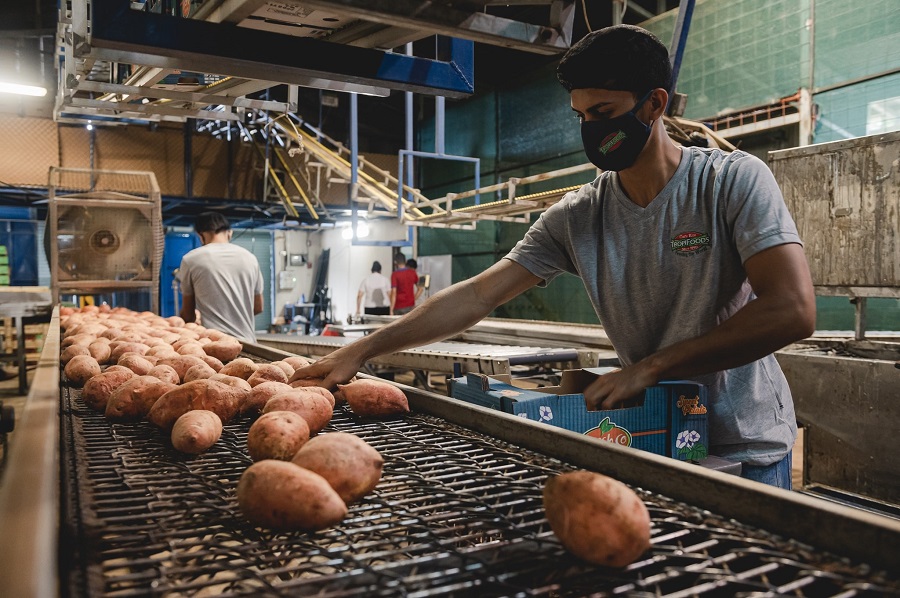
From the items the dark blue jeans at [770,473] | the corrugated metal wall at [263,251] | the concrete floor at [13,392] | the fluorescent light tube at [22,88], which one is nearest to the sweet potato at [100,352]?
the dark blue jeans at [770,473]

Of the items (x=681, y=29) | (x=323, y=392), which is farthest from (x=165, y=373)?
(x=681, y=29)

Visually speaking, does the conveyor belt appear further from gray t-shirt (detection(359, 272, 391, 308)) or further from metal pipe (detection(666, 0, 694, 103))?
gray t-shirt (detection(359, 272, 391, 308))

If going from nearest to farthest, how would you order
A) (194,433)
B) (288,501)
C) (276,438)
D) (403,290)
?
(288,501) < (276,438) < (194,433) < (403,290)

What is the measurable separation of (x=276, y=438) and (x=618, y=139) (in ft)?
3.98

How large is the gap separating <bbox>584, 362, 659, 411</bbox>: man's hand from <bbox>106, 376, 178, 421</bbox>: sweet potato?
110 centimetres

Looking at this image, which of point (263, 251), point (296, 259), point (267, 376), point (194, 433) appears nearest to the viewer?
point (194, 433)

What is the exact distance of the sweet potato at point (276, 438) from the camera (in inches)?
46.1

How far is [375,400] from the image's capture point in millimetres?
1628

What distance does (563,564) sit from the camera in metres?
0.82

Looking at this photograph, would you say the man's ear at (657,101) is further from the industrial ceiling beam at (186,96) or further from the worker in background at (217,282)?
the worker in background at (217,282)

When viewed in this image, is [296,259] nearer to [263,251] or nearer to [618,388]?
[263,251]

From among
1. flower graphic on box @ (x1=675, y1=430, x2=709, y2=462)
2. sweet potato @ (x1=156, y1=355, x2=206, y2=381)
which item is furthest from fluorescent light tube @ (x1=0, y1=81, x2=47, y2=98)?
flower graphic on box @ (x1=675, y1=430, x2=709, y2=462)

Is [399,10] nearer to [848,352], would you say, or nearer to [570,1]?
[570,1]

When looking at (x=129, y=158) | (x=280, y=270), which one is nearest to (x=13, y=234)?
(x=129, y=158)
